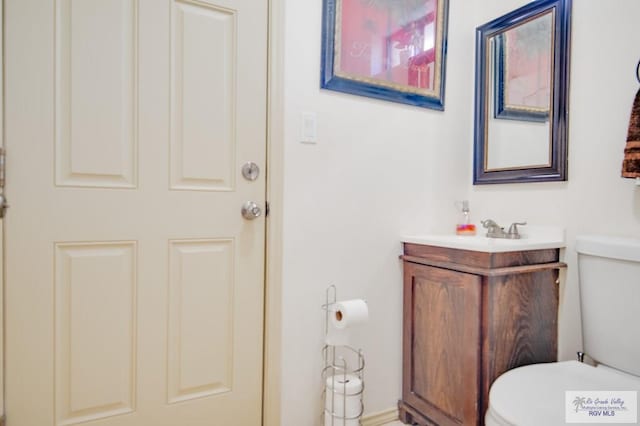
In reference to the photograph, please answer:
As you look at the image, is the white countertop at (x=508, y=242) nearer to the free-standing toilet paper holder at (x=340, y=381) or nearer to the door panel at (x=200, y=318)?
the free-standing toilet paper holder at (x=340, y=381)

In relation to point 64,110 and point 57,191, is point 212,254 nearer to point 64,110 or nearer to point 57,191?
point 57,191

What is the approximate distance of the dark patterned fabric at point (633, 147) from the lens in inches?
47.5

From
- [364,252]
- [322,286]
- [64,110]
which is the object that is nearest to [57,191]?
[64,110]

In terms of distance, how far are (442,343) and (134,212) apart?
1.17 meters

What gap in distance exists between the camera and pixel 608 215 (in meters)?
1.34

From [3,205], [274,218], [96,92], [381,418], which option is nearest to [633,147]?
[274,218]

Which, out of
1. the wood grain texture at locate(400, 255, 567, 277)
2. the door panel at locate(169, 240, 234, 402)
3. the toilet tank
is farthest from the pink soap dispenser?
the door panel at locate(169, 240, 234, 402)

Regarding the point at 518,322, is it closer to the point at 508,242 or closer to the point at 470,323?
the point at 470,323

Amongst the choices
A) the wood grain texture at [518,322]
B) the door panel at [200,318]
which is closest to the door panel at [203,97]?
the door panel at [200,318]

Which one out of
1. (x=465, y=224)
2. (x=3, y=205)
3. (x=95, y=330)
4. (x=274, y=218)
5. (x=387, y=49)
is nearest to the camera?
(x=3, y=205)

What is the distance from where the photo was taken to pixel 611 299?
4.01ft

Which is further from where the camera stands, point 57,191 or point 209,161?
point 209,161

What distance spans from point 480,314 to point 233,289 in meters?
0.85

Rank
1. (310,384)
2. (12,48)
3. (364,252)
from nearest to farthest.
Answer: (12,48) → (310,384) → (364,252)
